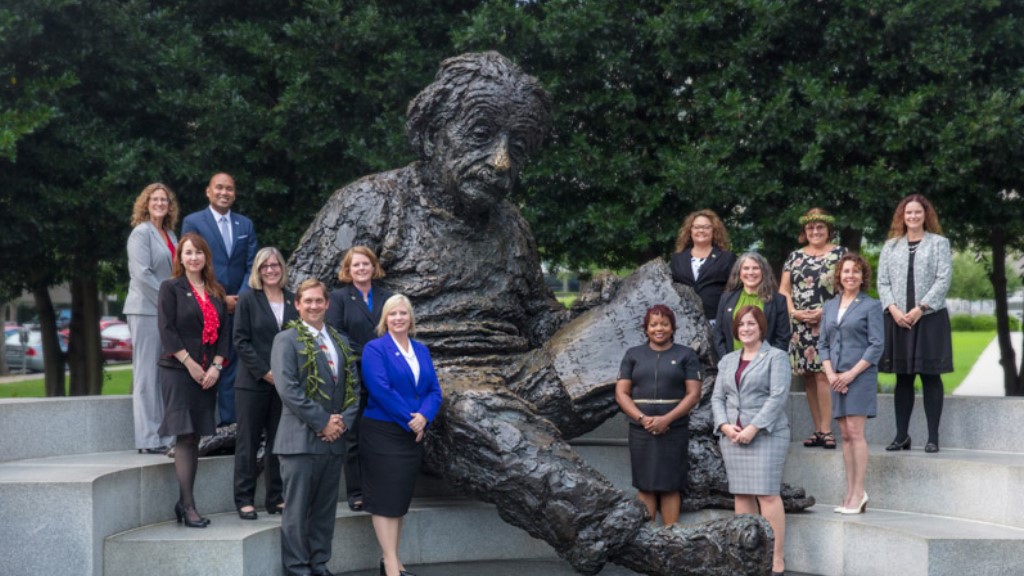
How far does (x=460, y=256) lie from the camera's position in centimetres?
725

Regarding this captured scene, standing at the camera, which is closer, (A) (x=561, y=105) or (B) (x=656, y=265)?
(B) (x=656, y=265)

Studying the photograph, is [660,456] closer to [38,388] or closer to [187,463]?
[187,463]

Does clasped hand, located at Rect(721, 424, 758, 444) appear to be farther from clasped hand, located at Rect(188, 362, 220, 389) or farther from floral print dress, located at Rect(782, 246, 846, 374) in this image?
clasped hand, located at Rect(188, 362, 220, 389)

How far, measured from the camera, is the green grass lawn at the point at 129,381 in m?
20.2

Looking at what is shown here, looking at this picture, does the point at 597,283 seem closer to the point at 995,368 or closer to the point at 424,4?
the point at 424,4

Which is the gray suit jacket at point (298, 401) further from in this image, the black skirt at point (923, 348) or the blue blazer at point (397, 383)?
the black skirt at point (923, 348)

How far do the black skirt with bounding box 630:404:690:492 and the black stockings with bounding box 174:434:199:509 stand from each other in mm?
2398

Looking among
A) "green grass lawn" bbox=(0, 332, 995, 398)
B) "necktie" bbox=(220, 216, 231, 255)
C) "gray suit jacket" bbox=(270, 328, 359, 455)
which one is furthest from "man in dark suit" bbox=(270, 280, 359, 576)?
"green grass lawn" bbox=(0, 332, 995, 398)

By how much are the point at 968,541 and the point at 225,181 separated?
15.5 ft

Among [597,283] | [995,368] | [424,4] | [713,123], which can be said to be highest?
[424,4]

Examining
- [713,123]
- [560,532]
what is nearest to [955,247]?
[713,123]

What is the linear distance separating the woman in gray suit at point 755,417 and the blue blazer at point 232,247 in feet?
9.60

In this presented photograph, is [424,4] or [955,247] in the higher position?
[424,4]

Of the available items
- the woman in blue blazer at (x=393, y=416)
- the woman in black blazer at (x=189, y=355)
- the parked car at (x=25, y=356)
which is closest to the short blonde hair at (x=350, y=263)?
the woman in blue blazer at (x=393, y=416)
